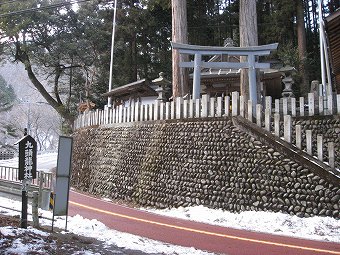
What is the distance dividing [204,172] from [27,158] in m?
5.64

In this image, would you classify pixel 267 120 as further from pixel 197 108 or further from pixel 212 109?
pixel 197 108

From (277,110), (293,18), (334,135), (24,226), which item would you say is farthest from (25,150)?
(293,18)

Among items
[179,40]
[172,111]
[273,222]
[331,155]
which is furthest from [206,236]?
[179,40]

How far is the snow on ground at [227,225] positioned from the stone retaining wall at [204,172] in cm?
36

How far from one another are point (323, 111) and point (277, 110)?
1.52 metres

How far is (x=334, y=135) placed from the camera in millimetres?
11195

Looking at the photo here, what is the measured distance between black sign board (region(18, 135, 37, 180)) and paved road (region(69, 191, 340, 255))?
241cm

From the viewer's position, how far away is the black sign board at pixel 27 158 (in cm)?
759

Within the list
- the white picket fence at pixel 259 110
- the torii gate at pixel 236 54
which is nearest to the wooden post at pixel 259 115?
the white picket fence at pixel 259 110

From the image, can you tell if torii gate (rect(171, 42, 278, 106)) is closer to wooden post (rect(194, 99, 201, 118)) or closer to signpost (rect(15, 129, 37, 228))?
wooden post (rect(194, 99, 201, 118))

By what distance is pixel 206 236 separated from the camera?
25.8 ft

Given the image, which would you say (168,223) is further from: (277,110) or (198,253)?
(277,110)

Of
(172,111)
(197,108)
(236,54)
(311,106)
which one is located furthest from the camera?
(172,111)

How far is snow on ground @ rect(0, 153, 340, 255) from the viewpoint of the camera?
6.77m
